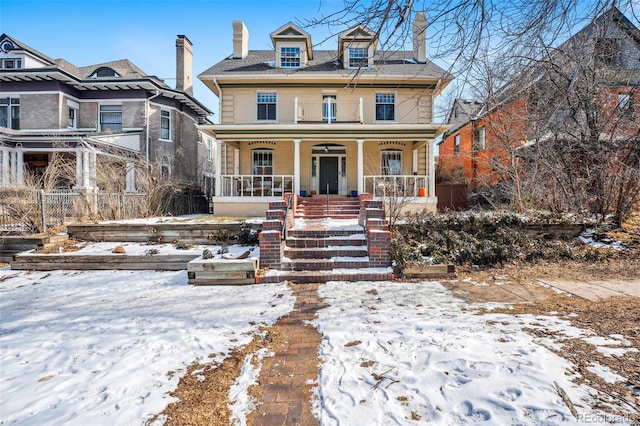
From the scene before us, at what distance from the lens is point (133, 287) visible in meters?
5.74

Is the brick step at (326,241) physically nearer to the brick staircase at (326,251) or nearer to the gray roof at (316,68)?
the brick staircase at (326,251)

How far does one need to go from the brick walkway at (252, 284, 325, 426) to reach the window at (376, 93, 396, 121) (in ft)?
42.1

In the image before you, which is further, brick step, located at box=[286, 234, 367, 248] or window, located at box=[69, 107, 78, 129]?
window, located at box=[69, 107, 78, 129]

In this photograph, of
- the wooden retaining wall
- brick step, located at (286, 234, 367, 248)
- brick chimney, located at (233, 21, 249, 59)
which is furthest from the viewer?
brick chimney, located at (233, 21, 249, 59)

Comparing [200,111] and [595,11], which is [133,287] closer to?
[595,11]

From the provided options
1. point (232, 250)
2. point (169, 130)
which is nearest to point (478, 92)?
point (232, 250)

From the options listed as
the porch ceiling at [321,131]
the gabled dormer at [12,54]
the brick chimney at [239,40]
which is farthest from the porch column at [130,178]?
the gabled dormer at [12,54]

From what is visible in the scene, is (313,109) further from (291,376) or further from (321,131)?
(291,376)

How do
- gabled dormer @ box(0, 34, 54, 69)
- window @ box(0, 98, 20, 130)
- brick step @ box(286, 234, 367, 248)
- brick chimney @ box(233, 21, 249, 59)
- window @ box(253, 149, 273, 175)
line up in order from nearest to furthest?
brick step @ box(286, 234, 367, 248), window @ box(253, 149, 273, 175), brick chimney @ box(233, 21, 249, 59), window @ box(0, 98, 20, 130), gabled dormer @ box(0, 34, 54, 69)

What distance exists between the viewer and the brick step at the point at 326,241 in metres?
7.20

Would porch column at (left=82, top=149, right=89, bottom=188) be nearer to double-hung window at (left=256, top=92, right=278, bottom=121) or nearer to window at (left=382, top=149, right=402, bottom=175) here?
double-hung window at (left=256, top=92, right=278, bottom=121)

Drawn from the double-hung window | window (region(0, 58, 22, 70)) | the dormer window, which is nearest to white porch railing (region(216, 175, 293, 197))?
the double-hung window

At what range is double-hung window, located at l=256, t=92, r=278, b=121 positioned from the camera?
1528 cm

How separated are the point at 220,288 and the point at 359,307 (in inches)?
100
